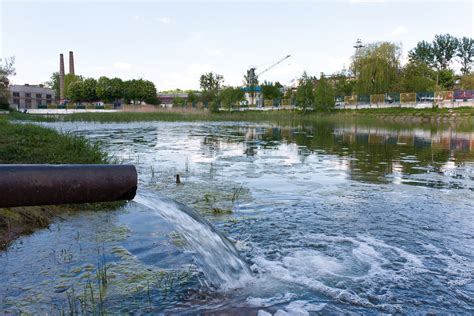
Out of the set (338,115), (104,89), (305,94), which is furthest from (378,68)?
(104,89)

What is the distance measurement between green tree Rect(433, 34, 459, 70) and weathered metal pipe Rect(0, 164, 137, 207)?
10963cm

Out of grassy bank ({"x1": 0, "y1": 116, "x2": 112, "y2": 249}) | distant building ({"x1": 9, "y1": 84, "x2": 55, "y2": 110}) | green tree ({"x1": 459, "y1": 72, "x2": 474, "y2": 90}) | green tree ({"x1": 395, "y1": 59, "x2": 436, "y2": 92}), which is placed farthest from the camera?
distant building ({"x1": 9, "y1": 84, "x2": 55, "y2": 110})

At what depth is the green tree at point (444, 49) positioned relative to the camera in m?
97.3

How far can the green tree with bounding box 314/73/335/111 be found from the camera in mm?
62666

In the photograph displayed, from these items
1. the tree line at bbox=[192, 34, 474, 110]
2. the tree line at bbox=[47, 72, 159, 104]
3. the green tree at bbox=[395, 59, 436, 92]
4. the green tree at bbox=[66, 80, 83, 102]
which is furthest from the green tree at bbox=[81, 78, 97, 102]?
the green tree at bbox=[395, 59, 436, 92]

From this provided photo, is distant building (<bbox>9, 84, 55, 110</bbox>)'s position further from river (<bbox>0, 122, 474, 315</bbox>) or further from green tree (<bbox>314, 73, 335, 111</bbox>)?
river (<bbox>0, 122, 474, 315</bbox>)

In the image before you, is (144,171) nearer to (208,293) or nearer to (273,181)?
(273,181)

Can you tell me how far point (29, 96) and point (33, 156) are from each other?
11910 centimetres

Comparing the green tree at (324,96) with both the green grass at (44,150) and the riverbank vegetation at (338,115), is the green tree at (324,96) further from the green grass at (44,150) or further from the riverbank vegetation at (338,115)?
the green grass at (44,150)

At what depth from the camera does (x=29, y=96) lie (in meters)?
113

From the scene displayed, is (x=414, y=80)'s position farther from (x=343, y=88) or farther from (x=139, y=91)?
(x=139, y=91)

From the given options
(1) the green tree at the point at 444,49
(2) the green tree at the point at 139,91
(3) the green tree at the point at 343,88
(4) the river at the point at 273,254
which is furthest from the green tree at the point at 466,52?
(4) the river at the point at 273,254

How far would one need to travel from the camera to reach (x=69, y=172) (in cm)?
208

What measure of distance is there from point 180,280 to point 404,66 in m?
74.7
